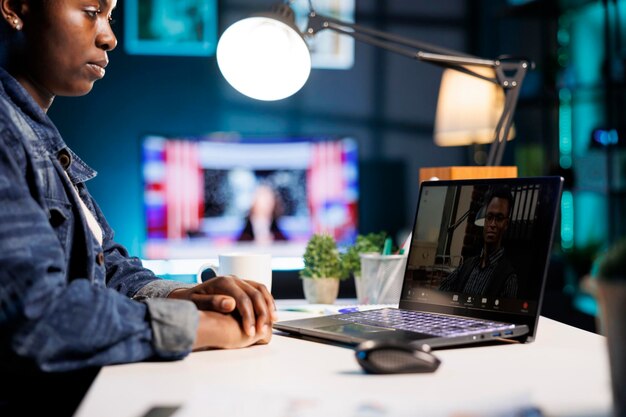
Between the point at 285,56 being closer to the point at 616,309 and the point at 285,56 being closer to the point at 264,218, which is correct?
the point at 616,309

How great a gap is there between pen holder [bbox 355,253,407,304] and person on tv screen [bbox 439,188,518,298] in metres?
0.33

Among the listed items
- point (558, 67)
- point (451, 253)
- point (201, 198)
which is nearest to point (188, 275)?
point (201, 198)

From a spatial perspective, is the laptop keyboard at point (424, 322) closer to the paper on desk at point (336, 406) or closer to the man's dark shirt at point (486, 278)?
the man's dark shirt at point (486, 278)

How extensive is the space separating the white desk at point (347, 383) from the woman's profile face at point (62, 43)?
0.48 m

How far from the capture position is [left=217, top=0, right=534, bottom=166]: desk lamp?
160cm

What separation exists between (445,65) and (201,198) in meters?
2.78

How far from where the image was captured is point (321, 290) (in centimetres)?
157

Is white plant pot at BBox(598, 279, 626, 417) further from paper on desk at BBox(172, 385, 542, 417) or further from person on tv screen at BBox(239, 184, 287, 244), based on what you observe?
person on tv screen at BBox(239, 184, 287, 244)

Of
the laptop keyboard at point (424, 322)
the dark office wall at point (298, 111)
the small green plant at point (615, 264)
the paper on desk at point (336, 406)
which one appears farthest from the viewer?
the dark office wall at point (298, 111)

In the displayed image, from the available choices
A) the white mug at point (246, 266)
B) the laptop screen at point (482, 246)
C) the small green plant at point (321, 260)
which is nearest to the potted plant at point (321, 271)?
the small green plant at point (321, 260)

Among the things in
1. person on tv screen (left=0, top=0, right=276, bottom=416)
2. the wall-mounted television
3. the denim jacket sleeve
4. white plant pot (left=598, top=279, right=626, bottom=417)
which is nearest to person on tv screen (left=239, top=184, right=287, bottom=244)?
the wall-mounted television

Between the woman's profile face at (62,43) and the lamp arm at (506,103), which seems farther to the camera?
the lamp arm at (506,103)

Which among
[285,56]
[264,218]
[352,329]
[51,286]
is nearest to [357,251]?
[285,56]

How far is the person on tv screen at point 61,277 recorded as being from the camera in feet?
2.56
